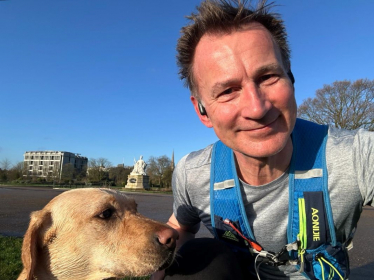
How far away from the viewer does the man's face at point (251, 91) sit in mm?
2207

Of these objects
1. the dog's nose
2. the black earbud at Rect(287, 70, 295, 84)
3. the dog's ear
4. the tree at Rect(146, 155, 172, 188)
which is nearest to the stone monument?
the tree at Rect(146, 155, 172, 188)

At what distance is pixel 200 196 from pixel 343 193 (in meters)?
1.21

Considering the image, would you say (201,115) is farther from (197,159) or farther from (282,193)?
(282,193)

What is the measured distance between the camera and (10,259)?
519cm

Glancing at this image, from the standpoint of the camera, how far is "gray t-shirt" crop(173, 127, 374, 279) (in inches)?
84.9

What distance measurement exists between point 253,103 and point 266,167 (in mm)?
634

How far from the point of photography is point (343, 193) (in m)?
2.18

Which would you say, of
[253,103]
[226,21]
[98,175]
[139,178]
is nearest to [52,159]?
[98,175]

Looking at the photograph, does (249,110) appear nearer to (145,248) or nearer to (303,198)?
(303,198)

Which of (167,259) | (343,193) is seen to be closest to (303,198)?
(343,193)

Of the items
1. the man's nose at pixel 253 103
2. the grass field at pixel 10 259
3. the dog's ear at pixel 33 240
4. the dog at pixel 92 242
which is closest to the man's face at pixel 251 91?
the man's nose at pixel 253 103

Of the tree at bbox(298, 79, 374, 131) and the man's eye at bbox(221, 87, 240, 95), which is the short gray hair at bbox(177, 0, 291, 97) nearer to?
the man's eye at bbox(221, 87, 240, 95)

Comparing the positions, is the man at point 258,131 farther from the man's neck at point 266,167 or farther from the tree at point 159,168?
the tree at point 159,168

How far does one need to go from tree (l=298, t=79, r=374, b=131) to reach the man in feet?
89.1
